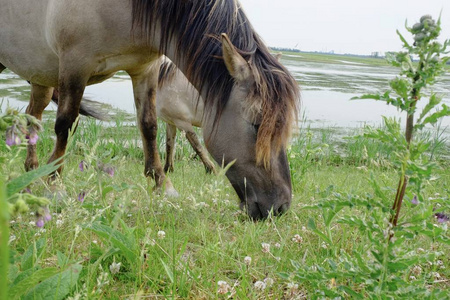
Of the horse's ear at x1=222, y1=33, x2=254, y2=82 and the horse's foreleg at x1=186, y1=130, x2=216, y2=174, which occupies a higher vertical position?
the horse's ear at x1=222, y1=33, x2=254, y2=82

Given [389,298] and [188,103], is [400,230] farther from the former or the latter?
[188,103]

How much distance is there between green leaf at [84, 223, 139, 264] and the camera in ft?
4.30

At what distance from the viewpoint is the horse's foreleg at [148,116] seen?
3088mm

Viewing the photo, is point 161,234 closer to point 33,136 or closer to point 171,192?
point 33,136

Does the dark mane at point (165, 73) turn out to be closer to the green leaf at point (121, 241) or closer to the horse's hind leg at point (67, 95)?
the horse's hind leg at point (67, 95)

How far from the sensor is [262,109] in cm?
210

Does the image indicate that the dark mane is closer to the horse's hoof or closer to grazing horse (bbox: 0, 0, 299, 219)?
grazing horse (bbox: 0, 0, 299, 219)

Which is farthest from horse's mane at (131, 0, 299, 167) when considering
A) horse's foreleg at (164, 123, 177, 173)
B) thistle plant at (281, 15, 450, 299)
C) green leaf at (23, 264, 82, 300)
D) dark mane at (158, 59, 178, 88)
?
horse's foreleg at (164, 123, 177, 173)

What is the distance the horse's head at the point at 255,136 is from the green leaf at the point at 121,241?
831mm

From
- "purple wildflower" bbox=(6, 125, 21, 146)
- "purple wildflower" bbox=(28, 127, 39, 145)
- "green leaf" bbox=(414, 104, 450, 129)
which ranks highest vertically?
"green leaf" bbox=(414, 104, 450, 129)

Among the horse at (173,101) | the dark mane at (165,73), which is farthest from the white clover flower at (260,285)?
the dark mane at (165,73)

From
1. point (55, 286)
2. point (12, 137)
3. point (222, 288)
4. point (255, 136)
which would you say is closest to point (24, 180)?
point (12, 137)

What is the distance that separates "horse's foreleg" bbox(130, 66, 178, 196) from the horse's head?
3.25 ft

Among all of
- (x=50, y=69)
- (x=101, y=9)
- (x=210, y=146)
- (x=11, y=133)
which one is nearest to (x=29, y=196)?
(x=11, y=133)
